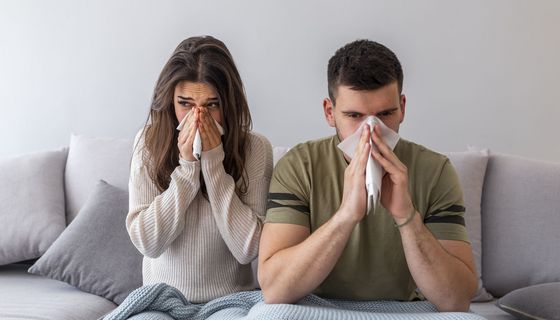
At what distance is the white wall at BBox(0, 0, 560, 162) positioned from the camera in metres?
2.77

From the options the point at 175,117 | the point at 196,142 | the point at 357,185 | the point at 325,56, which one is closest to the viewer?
the point at 357,185

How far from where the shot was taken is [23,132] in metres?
2.97

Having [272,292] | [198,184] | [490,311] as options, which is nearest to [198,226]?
[198,184]

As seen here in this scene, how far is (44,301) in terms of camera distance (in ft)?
7.06

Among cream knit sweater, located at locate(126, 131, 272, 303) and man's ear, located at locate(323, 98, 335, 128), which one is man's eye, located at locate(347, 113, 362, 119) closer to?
man's ear, located at locate(323, 98, 335, 128)

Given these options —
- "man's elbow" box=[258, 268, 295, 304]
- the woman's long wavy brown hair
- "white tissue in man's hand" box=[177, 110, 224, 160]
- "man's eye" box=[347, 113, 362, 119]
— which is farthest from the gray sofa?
"man's eye" box=[347, 113, 362, 119]

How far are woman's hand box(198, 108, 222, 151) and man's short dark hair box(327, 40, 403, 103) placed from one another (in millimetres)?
331

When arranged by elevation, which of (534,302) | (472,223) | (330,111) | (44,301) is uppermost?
(330,111)

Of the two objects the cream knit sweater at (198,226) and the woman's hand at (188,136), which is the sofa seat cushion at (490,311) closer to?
the cream knit sweater at (198,226)

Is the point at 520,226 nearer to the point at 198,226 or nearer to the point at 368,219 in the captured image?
the point at 368,219

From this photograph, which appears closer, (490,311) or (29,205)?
(490,311)

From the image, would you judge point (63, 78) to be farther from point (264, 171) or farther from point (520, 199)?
point (520, 199)

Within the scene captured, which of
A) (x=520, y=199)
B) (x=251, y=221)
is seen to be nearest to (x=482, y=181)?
(x=520, y=199)

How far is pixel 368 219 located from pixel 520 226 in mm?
784
